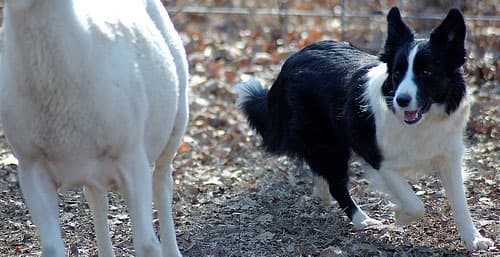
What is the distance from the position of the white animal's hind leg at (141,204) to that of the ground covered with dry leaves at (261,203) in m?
1.13

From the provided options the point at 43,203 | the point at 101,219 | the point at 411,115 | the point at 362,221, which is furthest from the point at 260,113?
the point at 43,203

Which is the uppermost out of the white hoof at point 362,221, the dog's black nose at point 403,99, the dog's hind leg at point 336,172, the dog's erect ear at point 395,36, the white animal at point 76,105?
the white animal at point 76,105

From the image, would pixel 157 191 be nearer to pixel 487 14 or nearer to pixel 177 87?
pixel 177 87

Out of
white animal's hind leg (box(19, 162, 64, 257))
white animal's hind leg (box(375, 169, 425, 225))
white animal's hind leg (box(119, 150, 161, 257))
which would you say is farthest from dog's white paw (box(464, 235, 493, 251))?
white animal's hind leg (box(19, 162, 64, 257))

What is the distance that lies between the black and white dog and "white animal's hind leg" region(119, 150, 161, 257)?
66.2 inches

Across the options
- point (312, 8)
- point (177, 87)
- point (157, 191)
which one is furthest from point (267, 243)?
point (312, 8)

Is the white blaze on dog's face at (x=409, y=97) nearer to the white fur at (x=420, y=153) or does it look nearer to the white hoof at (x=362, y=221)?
the white fur at (x=420, y=153)

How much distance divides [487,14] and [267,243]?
545cm

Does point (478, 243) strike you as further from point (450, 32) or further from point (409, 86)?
point (450, 32)

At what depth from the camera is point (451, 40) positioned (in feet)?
16.8

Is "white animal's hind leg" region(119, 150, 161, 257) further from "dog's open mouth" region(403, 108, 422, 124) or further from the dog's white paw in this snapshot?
the dog's white paw

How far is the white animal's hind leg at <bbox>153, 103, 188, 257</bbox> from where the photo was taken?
467 centimetres

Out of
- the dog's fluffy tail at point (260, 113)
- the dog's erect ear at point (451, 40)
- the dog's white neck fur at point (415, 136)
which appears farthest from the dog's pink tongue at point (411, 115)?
the dog's fluffy tail at point (260, 113)

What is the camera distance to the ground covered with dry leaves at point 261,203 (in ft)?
16.8
